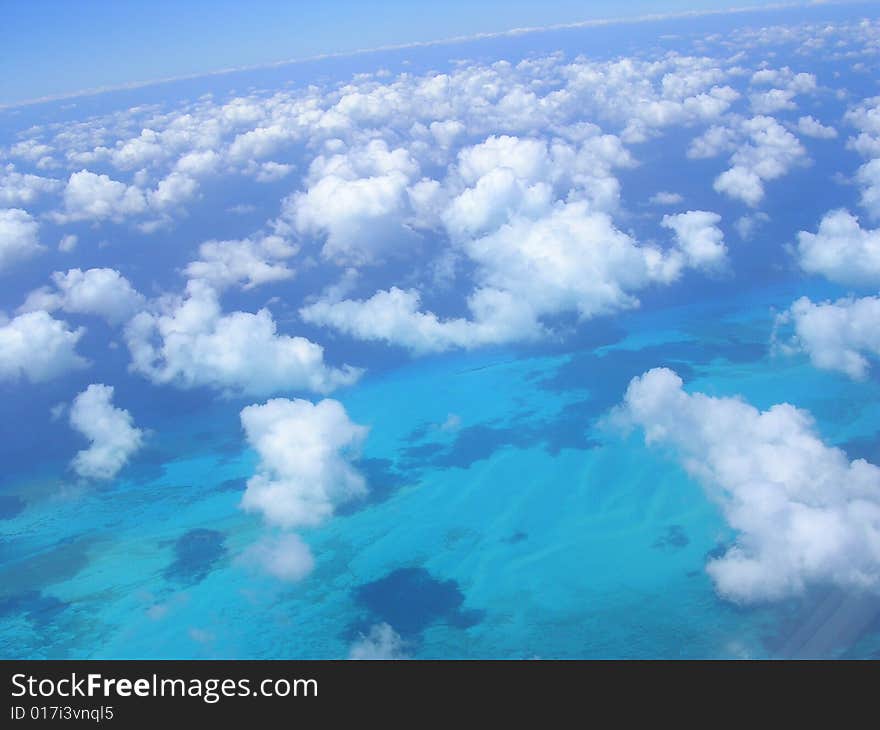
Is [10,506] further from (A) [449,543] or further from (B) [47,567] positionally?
(A) [449,543]

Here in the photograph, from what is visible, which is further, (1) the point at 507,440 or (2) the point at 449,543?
(1) the point at 507,440

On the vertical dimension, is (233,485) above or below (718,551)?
above

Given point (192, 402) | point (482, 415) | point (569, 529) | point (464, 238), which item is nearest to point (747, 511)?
point (569, 529)

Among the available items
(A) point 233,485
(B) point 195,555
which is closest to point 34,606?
(B) point 195,555

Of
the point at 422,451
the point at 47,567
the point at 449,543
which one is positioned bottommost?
the point at 449,543

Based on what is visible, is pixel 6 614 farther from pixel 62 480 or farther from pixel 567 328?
pixel 567 328

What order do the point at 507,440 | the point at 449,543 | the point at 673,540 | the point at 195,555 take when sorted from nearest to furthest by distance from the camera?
1. the point at 673,540
2. the point at 449,543
3. the point at 195,555
4. the point at 507,440

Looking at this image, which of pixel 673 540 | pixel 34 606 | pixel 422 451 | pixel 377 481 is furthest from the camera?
pixel 422 451

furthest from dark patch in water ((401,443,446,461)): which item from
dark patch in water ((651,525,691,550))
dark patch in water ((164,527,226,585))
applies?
dark patch in water ((651,525,691,550))

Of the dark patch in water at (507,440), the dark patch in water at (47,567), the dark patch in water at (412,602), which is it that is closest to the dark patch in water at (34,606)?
the dark patch in water at (47,567)
